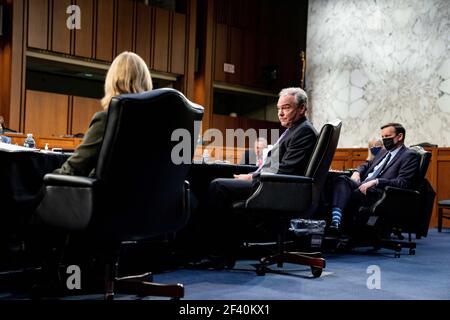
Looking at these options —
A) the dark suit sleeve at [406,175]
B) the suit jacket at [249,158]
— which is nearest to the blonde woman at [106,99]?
the dark suit sleeve at [406,175]

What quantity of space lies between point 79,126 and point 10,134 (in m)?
2.96

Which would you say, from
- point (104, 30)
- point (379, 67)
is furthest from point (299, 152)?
point (104, 30)

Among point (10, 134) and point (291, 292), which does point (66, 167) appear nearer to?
point (291, 292)

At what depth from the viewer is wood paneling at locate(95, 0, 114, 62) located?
33.5 feet

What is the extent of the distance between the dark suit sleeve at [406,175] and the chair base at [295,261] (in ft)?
4.62

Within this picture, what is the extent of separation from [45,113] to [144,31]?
242 centimetres

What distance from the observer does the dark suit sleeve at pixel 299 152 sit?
3.52 meters

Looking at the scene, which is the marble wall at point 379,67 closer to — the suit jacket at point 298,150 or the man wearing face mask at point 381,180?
the man wearing face mask at point 381,180

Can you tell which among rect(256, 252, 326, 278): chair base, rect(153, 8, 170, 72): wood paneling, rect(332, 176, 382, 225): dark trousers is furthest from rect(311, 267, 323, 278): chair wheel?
rect(153, 8, 170, 72): wood paneling

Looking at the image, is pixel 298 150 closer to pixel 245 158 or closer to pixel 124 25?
pixel 245 158

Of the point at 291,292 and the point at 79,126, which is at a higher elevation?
the point at 79,126

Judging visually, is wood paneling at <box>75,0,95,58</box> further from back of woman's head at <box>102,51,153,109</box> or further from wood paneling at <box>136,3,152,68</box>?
back of woman's head at <box>102,51,153,109</box>

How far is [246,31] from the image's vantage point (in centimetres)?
1260
